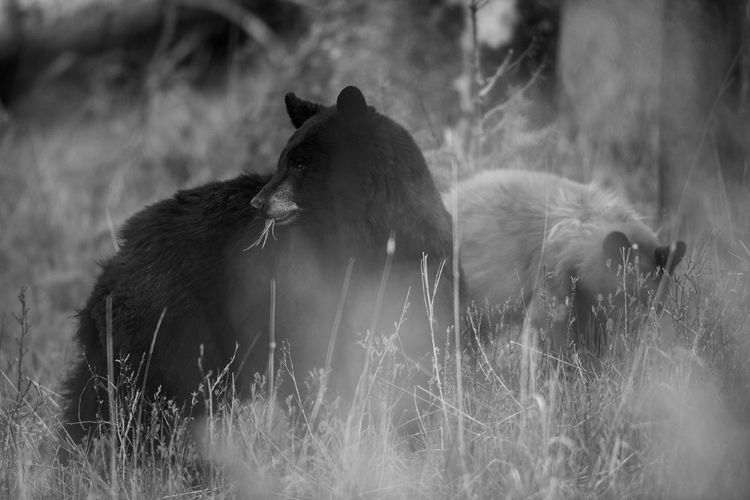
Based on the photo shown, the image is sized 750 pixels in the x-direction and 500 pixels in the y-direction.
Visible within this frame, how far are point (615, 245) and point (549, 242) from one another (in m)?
0.49

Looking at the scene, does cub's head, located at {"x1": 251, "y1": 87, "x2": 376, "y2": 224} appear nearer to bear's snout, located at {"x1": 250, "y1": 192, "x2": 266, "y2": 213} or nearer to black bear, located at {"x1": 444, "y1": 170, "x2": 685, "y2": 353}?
bear's snout, located at {"x1": 250, "y1": 192, "x2": 266, "y2": 213}

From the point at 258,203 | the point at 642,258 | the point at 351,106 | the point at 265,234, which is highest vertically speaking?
the point at 351,106

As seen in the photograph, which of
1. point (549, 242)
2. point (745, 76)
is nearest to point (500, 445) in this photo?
point (549, 242)

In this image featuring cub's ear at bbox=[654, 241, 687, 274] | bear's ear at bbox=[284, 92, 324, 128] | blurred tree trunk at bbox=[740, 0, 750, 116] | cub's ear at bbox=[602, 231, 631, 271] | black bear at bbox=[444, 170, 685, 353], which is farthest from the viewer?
blurred tree trunk at bbox=[740, 0, 750, 116]

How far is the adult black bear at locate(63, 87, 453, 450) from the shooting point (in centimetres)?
326

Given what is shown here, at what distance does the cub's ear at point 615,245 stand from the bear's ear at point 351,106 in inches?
59.2

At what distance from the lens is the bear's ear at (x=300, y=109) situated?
11.9 feet

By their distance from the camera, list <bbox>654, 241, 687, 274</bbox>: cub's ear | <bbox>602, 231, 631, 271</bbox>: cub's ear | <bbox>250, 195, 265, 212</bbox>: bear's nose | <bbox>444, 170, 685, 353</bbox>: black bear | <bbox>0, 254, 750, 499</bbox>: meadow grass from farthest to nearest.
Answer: <bbox>444, 170, 685, 353</bbox>: black bear → <bbox>602, 231, 631, 271</bbox>: cub's ear → <bbox>654, 241, 687, 274</bbox>: cub's ear → <bbox>250, 195, 265, 212</bbox>: bear's nose → <bbox>0, 254, 750, 499</bbox>: meadow grass

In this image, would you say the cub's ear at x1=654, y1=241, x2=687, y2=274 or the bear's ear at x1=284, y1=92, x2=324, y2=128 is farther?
the cub's ear at x1=654, y1=241, x2=687, y2=274

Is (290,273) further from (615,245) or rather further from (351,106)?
(615,245)

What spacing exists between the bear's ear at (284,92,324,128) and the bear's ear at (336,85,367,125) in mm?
327

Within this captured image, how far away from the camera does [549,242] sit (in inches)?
179

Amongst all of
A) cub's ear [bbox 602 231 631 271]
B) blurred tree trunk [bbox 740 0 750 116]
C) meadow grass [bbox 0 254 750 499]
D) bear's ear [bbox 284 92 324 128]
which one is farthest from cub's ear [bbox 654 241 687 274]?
bear's ear [bbox 284 92 324 128]

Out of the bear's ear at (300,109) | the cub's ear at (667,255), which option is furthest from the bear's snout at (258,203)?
the cub's ear at (667,255)
